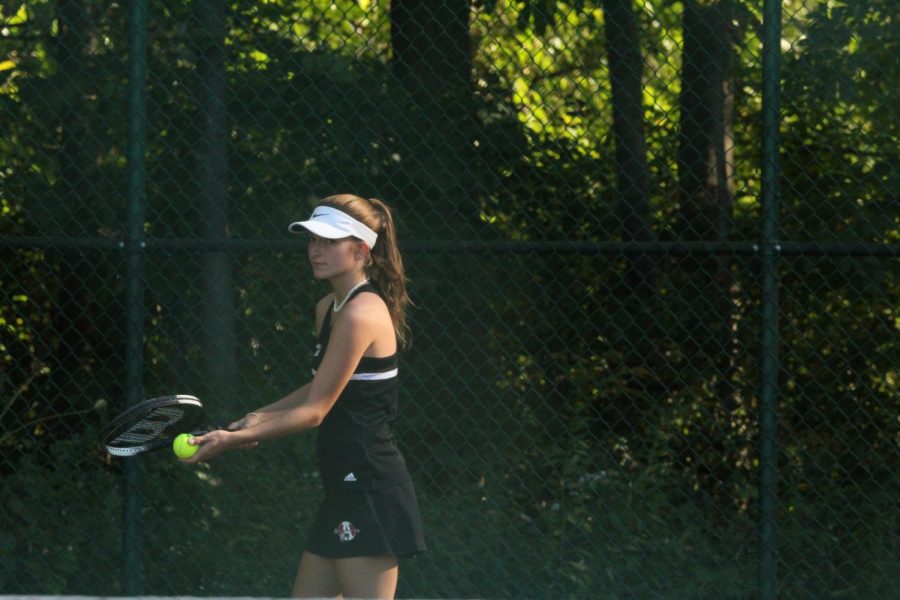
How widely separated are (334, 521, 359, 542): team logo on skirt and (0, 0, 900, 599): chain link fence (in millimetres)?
1339

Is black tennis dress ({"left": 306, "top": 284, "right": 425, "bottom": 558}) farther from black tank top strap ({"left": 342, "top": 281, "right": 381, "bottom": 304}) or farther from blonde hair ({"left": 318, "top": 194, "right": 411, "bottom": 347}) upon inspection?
blonde hair ({"left": 318, "top": 194, "right": 411, "bottom": 347})

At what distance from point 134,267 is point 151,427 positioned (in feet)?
3.19

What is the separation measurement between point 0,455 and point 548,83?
2.44 m

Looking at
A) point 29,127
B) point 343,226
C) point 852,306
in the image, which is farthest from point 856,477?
point 29,127

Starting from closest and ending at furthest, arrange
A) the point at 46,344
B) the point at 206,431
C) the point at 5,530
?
1. the point at 206,431
2. the point at 5,530
3. the point at 46,344

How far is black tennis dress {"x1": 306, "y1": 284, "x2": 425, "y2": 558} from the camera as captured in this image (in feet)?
11.5

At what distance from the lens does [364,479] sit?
3535 mm

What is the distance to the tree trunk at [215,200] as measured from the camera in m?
4.93

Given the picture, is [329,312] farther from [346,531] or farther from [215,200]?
[215,200]

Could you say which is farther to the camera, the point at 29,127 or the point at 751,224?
the point at 751,224

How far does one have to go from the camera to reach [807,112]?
5.04m

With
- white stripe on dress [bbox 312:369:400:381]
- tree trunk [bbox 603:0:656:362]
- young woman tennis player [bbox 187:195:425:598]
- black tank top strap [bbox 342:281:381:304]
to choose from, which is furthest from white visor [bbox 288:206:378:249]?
tree trunk [bbox 603:0:656:362]

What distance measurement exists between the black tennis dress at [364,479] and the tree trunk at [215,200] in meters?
1.51

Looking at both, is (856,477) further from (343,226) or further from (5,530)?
(5,530)
